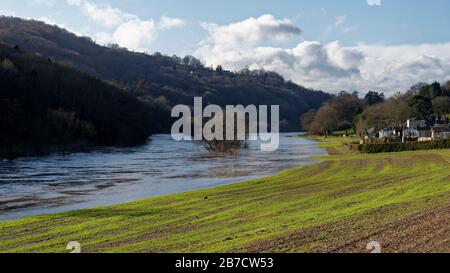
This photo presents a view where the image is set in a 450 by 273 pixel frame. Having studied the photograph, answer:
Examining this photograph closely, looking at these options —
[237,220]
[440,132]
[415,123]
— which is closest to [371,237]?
[237,220]

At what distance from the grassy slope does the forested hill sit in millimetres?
57342

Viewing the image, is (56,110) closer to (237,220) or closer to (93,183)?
(93,183)

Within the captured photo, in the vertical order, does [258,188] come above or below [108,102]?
below

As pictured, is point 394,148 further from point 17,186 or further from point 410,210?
point 410,210

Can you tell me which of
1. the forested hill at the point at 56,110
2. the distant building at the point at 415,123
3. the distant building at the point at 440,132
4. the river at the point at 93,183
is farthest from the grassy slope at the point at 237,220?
the distant building at the point at 415,123

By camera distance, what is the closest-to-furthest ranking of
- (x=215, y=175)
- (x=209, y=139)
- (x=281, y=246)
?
(x=281, y=246), (x=215, y=175), (x=209, y=139)

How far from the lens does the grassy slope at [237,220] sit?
1483cm

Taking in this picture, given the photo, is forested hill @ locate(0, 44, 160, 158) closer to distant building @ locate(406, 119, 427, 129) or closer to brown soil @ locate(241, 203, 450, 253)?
distant building @ locate(406, 119, 427, 129)

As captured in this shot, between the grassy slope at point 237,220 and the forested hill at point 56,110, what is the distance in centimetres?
5734

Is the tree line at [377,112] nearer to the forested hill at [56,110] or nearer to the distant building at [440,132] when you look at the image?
the distant building at [440,132]

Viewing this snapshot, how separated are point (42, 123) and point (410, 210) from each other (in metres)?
98.7

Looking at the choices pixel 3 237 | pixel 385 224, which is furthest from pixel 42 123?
pixel 385 224

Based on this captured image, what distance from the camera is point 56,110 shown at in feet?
386

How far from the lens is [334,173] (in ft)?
141
